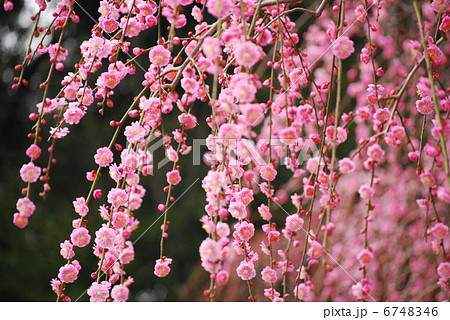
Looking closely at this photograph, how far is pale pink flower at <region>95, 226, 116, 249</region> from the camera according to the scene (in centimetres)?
83

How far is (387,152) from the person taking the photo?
83.8 inches

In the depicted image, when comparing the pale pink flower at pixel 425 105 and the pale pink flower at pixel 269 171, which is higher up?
the pale pink flower at pixel 425 105

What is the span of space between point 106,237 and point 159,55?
358 mm

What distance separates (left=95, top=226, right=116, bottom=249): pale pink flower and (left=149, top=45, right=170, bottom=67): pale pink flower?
331 millimetres

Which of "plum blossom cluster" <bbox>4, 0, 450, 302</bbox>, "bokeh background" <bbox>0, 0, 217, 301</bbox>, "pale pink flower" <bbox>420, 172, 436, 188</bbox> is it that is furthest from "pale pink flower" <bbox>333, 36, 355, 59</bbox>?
"bokeh background" <bbox>0, 0, 217, 301</bbox>

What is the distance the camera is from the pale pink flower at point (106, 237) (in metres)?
0.83

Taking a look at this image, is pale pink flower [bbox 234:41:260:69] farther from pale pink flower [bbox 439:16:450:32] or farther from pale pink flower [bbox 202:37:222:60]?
pale pink flower [bbox 439:16:450:32]

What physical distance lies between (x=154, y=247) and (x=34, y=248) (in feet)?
2.75

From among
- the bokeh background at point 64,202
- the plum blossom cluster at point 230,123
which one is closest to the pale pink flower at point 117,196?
the plum blossom cluster at point 230,123

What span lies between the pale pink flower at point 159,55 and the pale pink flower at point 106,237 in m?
0.33

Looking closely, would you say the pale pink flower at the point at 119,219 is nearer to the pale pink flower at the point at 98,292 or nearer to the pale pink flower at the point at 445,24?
the pale pink flower at the point at 98,292

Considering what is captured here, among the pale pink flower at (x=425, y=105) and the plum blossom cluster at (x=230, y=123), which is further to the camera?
the pale pink flower at (x=425, y=105)

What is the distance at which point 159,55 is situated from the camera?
88 cm

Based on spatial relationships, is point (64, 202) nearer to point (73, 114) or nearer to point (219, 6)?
point (73, 114)
